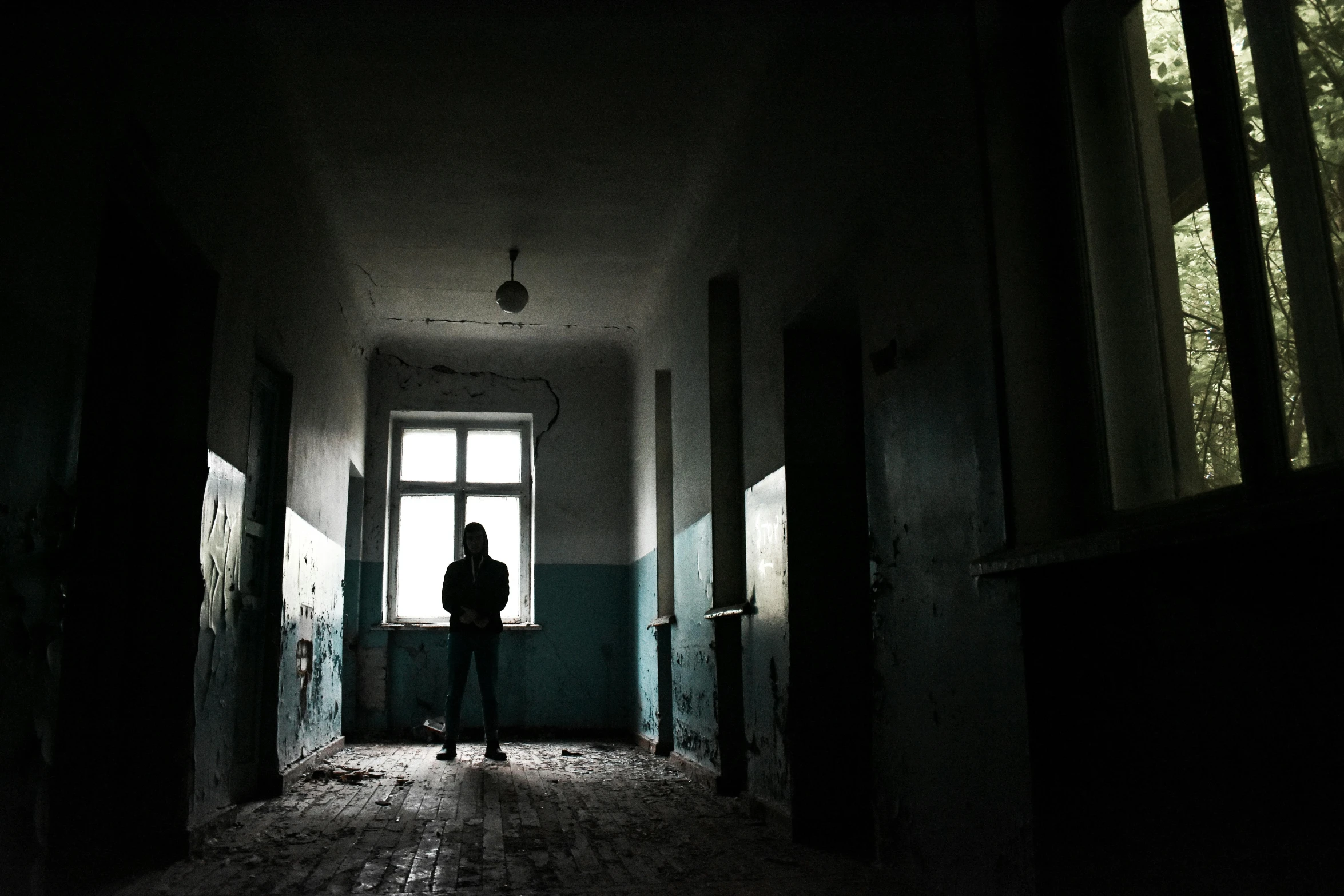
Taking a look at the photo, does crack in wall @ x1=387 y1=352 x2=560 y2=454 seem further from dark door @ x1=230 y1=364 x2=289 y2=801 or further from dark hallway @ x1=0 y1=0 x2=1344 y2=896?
dark door @ x1=230 y1=364 x2=289 y2=801

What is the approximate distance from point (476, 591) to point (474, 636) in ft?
0.94

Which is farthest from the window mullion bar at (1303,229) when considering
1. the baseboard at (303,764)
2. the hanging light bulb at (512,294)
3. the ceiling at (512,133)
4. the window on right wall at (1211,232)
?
the hanging light bulb at (512,294)

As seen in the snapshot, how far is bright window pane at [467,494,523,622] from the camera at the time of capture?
8.58 meters

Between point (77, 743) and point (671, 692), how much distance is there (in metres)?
3.80

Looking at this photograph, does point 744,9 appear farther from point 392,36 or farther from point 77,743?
point 77,743

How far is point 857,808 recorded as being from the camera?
3574 mm

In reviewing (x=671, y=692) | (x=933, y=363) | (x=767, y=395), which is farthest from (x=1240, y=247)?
(x=671, y=692)

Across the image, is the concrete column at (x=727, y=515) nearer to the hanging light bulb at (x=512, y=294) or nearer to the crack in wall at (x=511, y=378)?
the hanging light bulb at (x=512, y=294)

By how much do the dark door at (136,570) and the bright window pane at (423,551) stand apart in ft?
16.6

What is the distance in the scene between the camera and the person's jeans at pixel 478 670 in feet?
20.7

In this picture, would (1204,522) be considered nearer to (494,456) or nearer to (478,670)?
(478,670)

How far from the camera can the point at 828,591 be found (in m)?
3.70

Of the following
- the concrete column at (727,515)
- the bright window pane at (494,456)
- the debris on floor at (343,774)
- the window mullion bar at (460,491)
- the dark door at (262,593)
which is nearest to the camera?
the dark door at (262,593)

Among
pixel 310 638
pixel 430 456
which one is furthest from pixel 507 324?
pixel 310 638
